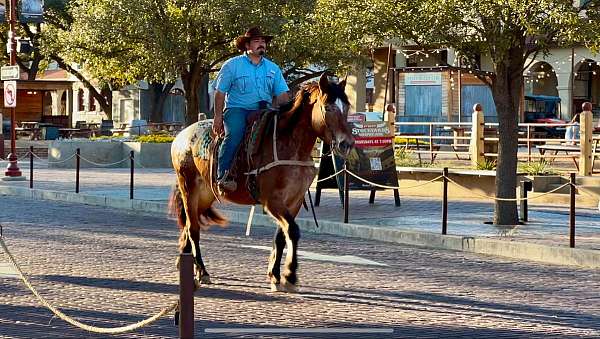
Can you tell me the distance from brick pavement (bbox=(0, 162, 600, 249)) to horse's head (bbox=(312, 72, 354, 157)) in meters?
4.82

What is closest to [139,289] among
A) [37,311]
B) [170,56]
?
[37,311]

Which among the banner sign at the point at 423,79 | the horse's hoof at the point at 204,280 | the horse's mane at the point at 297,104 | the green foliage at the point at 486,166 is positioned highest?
the banner sign at the point at 423,79

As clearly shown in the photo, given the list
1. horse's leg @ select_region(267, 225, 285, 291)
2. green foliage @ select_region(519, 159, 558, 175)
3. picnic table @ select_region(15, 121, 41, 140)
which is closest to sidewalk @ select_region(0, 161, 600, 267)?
green foliage @ select_region(519, 159, 558, 175)

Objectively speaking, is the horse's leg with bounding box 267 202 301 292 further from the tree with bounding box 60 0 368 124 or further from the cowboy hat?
the tree with bounding box 60 0 368 124

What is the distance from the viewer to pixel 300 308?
30.1ft

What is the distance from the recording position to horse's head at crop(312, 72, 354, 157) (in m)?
9.70

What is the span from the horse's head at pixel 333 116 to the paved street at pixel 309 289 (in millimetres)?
1448

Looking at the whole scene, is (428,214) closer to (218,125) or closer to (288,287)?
(218,125)

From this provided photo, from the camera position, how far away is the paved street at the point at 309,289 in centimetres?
847

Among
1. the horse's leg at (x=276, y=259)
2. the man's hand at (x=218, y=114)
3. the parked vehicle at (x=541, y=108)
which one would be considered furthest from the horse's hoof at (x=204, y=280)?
the parked vehicle at (x=541, y=108)

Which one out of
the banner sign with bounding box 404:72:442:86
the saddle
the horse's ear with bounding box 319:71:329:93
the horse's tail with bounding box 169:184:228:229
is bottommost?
the horse's tail with bounding box 169:184:228:229

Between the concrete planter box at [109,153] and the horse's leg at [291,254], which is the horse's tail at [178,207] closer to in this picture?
the horse's leg at [291,254]

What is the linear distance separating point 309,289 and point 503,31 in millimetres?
6334

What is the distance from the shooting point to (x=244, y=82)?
1040 cm
